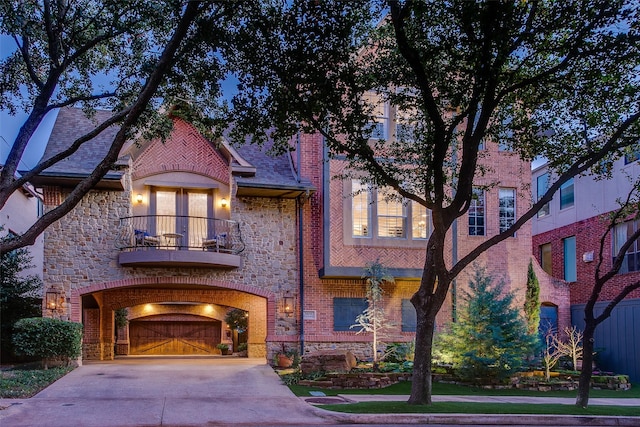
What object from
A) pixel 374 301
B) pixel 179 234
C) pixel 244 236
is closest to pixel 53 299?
pixel 179 234

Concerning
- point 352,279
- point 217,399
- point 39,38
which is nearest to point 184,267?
point 352,279

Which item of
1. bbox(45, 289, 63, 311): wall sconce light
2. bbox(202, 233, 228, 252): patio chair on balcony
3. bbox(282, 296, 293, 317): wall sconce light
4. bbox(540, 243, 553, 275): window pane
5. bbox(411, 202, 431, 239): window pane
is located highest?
bbox(411, 202, 431, 239): window pane

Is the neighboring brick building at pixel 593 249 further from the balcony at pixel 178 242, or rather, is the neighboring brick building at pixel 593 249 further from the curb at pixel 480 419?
the balcony at pixel 178 242

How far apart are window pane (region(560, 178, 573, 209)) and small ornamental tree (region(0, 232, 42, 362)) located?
809 inches

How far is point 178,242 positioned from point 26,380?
6.19 metres

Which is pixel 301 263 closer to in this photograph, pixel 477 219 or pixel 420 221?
pixel 420 221

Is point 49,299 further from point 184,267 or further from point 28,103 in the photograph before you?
point 28,103

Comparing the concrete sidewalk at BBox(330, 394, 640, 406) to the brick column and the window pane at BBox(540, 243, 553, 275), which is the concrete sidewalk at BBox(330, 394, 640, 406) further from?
the window pane at BBox(540, 243, 553, 275)

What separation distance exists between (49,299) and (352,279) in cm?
924

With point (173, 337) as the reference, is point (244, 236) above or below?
above

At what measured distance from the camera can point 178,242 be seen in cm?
2055

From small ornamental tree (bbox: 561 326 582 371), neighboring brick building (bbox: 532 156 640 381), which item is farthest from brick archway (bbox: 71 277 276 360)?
neighboring brick building (bbox: 532 156 640 381)

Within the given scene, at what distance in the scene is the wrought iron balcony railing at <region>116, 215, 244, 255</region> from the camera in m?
20.2

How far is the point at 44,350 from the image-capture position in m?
18.2
